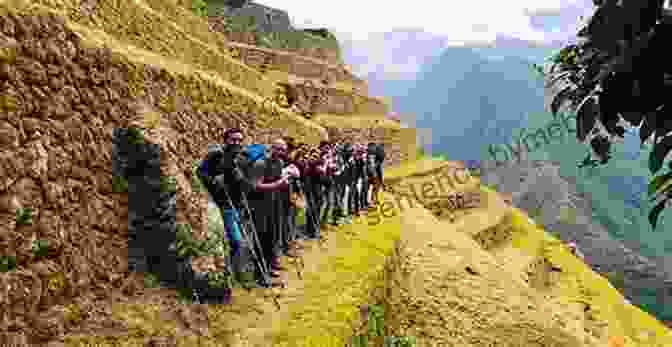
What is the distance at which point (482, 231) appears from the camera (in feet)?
72.5

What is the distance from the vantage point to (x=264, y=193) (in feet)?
23.4

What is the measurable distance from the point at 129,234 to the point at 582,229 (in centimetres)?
14655

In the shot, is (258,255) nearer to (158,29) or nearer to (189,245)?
(189,245)

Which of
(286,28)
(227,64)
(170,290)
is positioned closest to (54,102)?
(170,290)

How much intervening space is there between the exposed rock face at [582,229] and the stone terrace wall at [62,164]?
52.6 m

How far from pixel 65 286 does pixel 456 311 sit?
23.2 feet

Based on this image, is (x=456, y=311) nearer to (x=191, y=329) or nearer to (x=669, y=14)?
(x=191, y=329)

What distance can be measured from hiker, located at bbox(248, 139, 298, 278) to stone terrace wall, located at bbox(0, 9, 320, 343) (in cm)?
103

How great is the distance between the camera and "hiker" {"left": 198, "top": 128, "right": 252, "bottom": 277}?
610 cm

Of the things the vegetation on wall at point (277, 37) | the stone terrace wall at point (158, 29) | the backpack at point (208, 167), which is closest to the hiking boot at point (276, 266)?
the backpack at point (208, 167)

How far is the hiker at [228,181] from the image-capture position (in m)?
6.10

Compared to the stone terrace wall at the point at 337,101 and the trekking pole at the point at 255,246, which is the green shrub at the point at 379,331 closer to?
the trekking pole at the point at 255,246

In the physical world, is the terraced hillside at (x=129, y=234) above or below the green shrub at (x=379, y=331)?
above

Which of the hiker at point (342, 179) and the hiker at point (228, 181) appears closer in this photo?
the hiker at point (228, 181)
